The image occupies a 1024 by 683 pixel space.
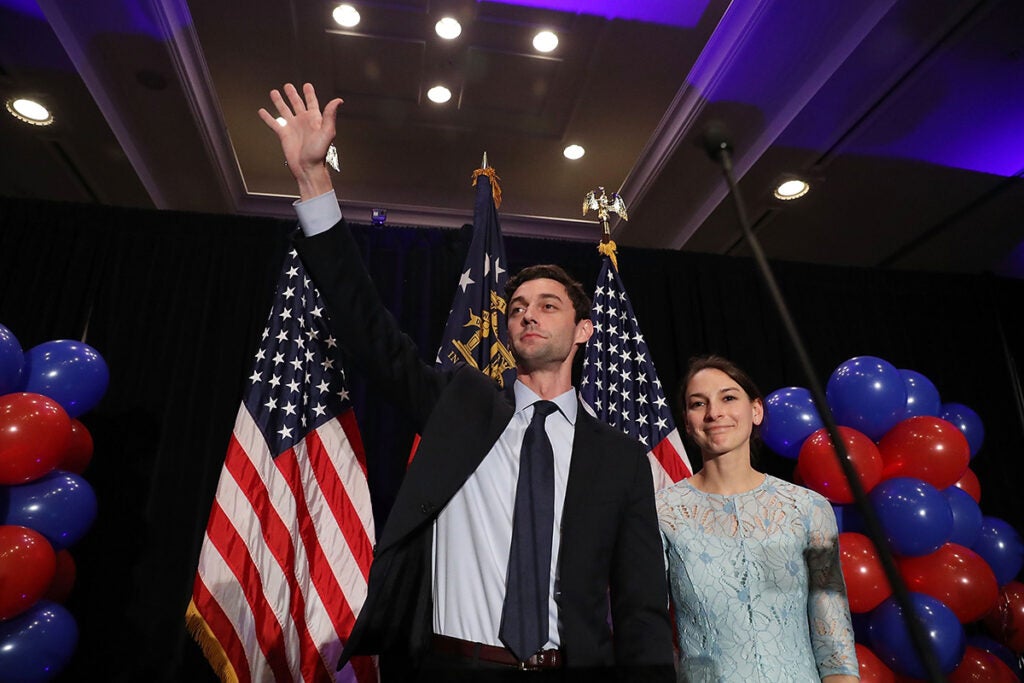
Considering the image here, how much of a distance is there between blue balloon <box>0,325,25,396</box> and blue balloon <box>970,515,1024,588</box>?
3.98 m

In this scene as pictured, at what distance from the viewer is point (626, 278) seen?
407 centimetres

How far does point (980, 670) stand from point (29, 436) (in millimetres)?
3631

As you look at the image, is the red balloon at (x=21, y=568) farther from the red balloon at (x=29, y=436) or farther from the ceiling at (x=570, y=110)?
the ceiling at (x=570, y=110)

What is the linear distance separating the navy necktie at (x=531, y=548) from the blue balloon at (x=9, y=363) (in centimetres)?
204

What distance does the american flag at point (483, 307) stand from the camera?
9.66ft

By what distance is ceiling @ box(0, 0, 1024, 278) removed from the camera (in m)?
3.26

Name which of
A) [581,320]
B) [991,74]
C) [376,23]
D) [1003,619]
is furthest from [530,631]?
[991,74]

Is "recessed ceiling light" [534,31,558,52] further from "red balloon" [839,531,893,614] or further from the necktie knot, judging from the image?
"red balloon" [839,531,893,614]

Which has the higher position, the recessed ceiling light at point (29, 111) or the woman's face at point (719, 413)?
the recessed ceiling light at point (29, 111)

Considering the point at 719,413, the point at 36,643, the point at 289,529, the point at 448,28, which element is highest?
the point at 448,28

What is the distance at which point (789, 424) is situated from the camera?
2881mm

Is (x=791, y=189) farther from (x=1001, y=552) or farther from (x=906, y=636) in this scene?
(x=906, y=636)

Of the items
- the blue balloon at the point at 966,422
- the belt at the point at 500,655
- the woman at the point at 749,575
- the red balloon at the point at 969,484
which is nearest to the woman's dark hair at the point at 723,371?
the woman at the point at 749,575

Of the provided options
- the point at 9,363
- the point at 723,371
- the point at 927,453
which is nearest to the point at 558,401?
the point at 723,371
